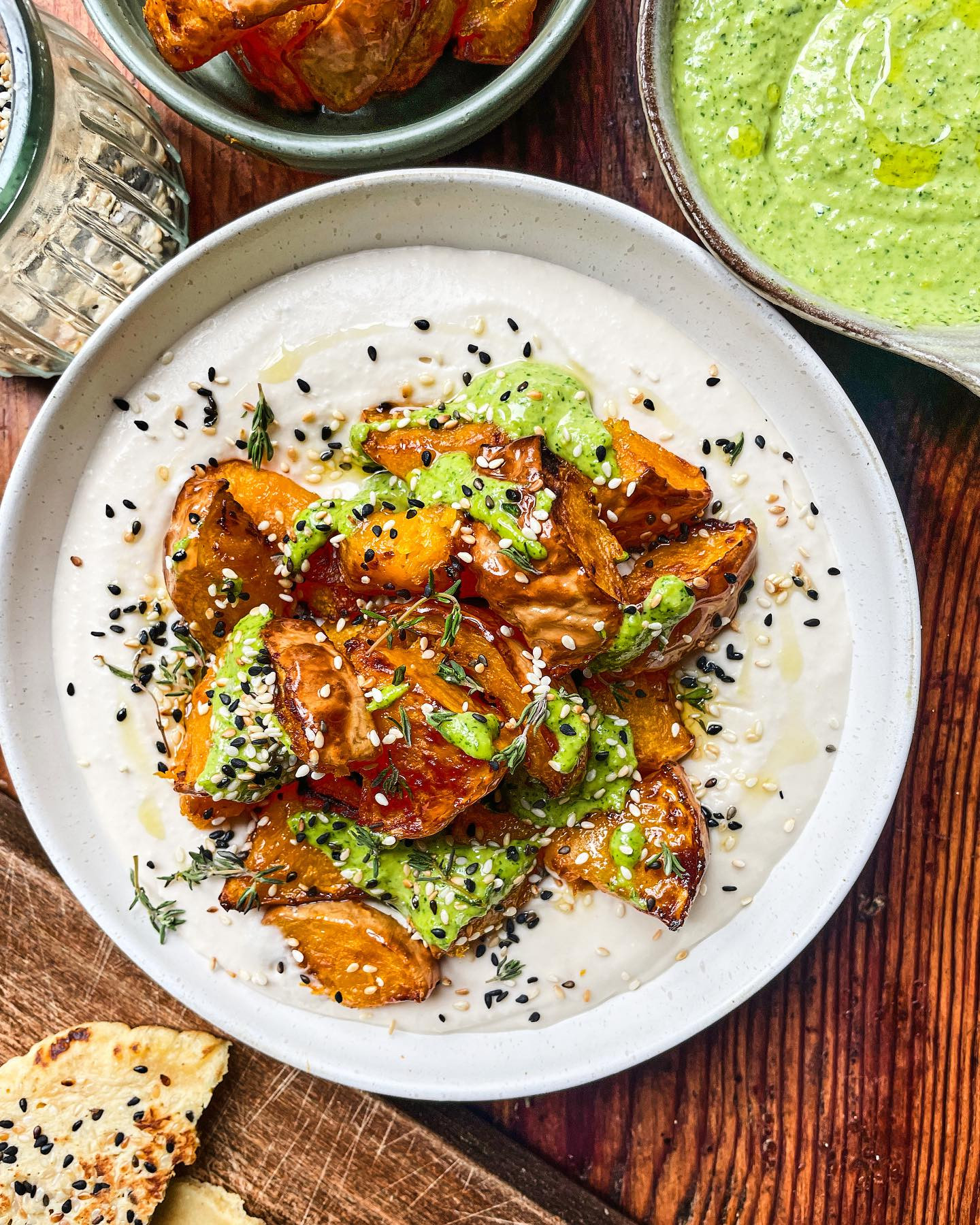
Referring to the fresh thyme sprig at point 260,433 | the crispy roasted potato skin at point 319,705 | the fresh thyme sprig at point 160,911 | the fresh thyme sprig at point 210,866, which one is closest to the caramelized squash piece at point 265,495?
the fresh thyme sprig at point 260,433

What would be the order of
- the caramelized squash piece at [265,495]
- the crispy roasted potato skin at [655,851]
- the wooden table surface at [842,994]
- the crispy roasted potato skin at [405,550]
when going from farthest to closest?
the wooden table surface at [842,994] → the caramelized squash piece at [265,495] → the crispy roasted potato skin at [655,851] → the crispy roasted potato skin at [405,550]

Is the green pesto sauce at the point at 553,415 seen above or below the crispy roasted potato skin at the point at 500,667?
above

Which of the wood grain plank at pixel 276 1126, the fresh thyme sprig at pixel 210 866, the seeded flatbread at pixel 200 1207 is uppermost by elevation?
the fresh thyme sprig at pixel 210 866

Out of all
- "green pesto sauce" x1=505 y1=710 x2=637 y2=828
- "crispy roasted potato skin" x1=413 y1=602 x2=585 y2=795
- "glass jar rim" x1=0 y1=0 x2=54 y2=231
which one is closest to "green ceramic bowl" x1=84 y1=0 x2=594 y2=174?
"glass jar rim" x1=0 y1=0 x2=54 y2=231

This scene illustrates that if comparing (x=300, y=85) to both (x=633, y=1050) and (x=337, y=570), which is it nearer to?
(x=337, y=570)

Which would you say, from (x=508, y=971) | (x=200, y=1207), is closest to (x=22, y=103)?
(x=508, y=971)

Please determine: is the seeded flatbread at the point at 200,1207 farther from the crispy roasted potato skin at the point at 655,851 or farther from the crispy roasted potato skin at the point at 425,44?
the crispy roasted potato skin at the point at 425,44

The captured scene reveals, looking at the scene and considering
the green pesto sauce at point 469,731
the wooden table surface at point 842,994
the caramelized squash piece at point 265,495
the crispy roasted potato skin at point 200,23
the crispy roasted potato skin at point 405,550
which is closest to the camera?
the crispy roasted potato skin at point 200,23

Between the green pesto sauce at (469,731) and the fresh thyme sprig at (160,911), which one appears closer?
the green pesto sauce at (469,731)
